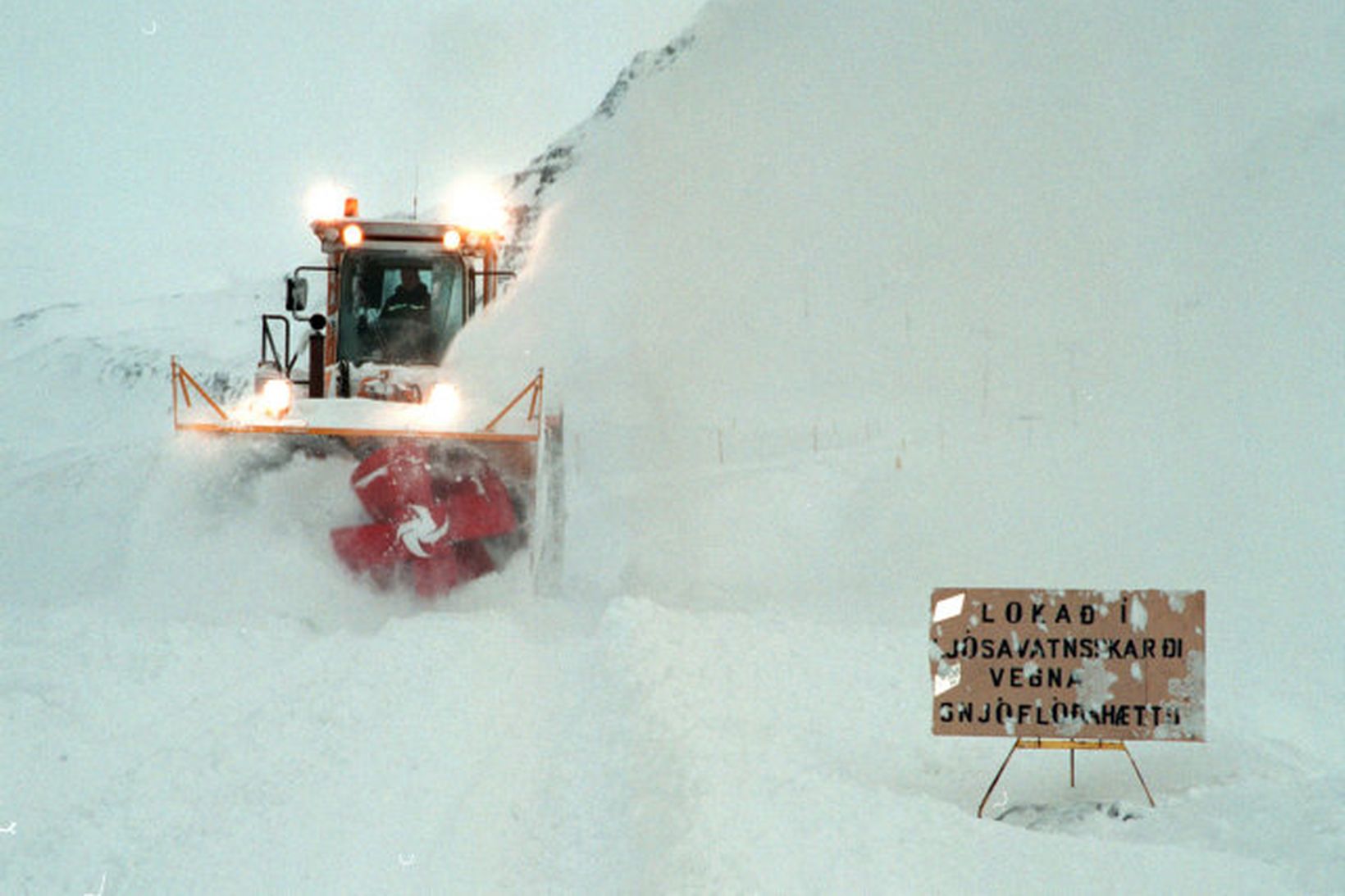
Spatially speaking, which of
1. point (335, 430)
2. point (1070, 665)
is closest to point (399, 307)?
point (335, 430)

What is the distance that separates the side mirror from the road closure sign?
5.79 m

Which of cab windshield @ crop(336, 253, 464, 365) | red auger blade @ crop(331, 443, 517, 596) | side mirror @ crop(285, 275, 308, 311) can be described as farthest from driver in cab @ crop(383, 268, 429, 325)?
red auger blade @ crop(331, 443, 517, 596)

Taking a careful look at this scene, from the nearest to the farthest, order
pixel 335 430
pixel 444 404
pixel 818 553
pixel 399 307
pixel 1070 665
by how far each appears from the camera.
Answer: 1. pixel 1070 665
2. pixel 335 430
3. pixel 444 404
4. pixel 399 307
5. pixel 818 553

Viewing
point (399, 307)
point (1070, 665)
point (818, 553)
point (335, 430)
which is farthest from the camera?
point (818, 553)

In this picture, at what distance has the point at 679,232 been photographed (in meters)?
27.6

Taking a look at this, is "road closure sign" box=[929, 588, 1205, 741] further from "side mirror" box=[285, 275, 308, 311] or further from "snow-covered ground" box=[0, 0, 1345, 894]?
"side mirror" box=[285, 275, 308, 311]

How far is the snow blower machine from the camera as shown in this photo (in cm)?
776

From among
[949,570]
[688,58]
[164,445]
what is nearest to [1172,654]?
[949,570]

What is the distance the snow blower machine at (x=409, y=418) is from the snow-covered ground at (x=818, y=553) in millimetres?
262

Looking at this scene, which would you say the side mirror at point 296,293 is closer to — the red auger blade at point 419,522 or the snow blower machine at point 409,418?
the snow blower machine at point 409,418

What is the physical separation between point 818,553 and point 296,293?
4.88m

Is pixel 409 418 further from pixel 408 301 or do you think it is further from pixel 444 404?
pixel 408 301

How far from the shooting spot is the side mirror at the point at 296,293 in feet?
28.0

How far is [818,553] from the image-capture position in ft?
34.0
